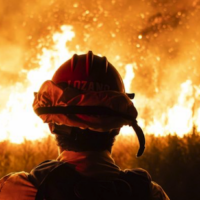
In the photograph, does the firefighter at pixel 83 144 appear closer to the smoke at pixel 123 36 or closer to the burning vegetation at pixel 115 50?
the burning vegetation at pixel 115 50

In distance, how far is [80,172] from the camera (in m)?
1.65

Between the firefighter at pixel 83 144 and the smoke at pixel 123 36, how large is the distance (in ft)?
29.0

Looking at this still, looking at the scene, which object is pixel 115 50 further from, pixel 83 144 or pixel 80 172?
pixel 80 172

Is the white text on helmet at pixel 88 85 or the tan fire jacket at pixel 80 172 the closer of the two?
the tan fire jacket at pixel 80 172

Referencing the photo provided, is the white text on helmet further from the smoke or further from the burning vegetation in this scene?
the smoke

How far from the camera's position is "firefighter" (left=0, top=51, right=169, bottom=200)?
1543 millimetres

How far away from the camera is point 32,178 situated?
1.57 m

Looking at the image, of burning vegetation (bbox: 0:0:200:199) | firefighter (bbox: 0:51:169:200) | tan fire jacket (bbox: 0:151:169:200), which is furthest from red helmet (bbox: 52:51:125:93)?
burning vegetation (bbox: 0:0:200:199)

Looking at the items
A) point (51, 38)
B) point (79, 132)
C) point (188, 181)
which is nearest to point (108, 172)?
point (79, 132)

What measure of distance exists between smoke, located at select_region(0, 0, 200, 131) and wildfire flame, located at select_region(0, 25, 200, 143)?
38 cm

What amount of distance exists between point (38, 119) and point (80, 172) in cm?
724

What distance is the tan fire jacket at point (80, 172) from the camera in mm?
1550

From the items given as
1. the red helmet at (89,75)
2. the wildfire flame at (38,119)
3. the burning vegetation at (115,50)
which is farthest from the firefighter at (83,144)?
the wildfire flame at (38,119)

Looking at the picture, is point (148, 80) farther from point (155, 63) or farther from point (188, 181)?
point (188, 181)
